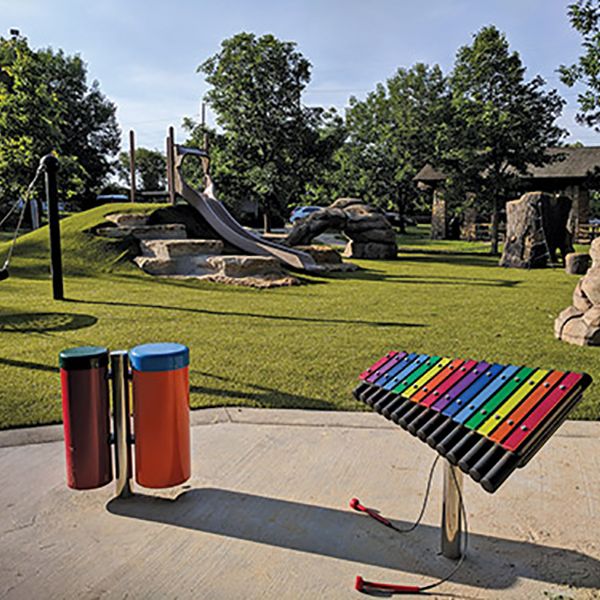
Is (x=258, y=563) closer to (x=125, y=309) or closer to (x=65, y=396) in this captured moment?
(x=65, y=396)

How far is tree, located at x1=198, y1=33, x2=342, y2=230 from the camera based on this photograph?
26.2m

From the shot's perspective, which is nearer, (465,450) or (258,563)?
(465,450)

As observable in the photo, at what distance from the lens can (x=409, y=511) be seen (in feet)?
10.2

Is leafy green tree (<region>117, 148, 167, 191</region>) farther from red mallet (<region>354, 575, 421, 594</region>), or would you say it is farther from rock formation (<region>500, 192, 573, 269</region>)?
red mallet (<region>354, 575, 421, 594</region>)

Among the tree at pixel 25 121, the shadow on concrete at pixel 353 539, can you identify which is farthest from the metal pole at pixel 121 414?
the tree at pixel 25 121

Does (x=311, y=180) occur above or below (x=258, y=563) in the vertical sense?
above

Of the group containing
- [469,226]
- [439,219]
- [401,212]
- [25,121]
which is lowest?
[469,226]

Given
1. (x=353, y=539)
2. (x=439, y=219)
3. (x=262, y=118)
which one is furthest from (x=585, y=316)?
(x=439, y=219)

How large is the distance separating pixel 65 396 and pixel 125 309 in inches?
243

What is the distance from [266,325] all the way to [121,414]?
4910 millimetres

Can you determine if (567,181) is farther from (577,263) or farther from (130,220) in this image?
(130,220)

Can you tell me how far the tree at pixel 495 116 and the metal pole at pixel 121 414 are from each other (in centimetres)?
2198

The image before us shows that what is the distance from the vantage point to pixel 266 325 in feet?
26.3

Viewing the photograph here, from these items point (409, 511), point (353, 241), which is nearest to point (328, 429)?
point (409, 511)
